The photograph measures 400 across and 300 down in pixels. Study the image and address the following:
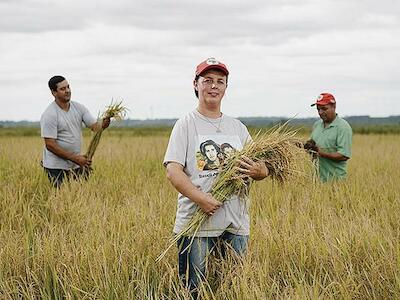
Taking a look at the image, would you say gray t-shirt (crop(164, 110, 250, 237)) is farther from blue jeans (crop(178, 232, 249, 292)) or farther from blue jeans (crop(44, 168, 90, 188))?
blue jeans (crop(44, 168, 90, 188))

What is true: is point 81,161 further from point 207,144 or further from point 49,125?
point 207,144

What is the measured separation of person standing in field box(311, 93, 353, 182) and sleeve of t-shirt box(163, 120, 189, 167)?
2.91 metres

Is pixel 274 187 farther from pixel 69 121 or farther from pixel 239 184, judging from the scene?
pixel 239 184

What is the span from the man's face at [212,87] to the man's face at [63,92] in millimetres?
3101

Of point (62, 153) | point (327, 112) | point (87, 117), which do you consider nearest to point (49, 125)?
point (62, 153)

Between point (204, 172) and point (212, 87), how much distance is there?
45 cm

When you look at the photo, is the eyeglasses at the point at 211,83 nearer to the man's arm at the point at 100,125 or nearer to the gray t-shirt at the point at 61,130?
the gray t-shirt at the point at 61,130

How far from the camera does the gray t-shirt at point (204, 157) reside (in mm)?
2922

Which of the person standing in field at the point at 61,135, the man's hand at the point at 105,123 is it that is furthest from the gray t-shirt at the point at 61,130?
the man's hand at the point at 105,123

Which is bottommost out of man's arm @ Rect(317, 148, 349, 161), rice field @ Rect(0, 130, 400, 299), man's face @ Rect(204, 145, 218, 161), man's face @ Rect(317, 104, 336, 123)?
rice field @ Rect(0, 130, 400, 299)

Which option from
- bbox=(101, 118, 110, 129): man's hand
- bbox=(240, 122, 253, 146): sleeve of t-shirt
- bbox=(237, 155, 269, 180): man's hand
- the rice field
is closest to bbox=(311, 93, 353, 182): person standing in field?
the rice field

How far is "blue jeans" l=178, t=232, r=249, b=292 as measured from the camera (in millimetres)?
2961

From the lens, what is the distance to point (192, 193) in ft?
9.30

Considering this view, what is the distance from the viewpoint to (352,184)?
6.07m
